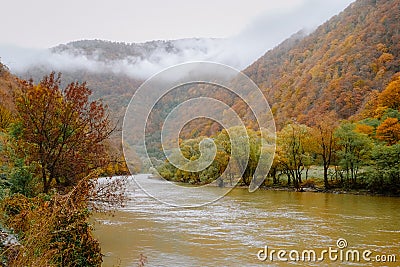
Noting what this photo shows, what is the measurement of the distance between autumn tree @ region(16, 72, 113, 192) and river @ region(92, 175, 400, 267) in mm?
2853

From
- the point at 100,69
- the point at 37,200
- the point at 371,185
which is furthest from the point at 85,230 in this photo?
the point at 100,69

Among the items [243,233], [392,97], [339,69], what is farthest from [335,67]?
[243,233]

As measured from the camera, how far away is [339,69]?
2768 inches

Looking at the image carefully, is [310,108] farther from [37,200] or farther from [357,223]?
[37,200]

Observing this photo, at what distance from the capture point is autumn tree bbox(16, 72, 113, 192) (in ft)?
38.6

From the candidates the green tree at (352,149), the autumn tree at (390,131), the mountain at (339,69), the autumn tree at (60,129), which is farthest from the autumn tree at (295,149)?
the autumn tree at (60,129)

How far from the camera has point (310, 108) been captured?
2672 inches

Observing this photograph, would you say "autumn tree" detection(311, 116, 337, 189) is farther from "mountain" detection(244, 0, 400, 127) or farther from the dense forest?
"mountain" detection(244, 0, 400, 127)

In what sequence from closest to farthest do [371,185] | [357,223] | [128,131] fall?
1. [128,131]
2. [357,223]
3. [371,185]

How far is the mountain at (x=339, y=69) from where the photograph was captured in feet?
203

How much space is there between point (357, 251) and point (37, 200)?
378 inches

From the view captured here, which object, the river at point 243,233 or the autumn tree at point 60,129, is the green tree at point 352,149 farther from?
the autumn tree at point 60,129

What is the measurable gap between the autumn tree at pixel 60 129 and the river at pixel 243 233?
2853 millimetres

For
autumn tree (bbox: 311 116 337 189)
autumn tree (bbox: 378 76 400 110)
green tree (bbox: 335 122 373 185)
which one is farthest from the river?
autumn tree (bbox: 378 76 400 110)
